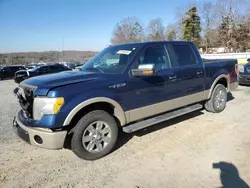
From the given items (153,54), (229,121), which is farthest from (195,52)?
(229,121)

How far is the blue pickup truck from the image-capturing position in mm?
3221

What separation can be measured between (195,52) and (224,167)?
293 cm

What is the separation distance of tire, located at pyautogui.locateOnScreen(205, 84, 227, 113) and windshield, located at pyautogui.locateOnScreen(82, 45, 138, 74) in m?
2.77

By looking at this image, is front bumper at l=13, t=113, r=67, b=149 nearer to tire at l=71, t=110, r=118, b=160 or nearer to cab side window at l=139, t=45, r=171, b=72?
tire at l=71, t=110, r=118, b=160

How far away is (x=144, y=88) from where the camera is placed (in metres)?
4.05

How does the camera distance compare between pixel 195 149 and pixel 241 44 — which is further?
pixel 241 44

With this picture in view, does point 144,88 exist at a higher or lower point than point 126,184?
higher

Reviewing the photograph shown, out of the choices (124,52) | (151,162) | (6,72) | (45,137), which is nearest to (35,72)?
(6,72)

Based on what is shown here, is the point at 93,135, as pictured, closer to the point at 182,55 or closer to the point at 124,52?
the point at 124,52

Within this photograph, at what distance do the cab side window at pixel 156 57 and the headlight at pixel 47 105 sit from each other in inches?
69.5

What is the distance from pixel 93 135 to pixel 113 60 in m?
1.61

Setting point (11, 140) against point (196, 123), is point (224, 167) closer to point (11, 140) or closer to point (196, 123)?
point (196, 123)

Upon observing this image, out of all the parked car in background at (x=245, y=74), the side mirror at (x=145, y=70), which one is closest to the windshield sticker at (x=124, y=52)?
the side mirror at (x=145, y=70)

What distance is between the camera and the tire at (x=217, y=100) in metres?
5.73
